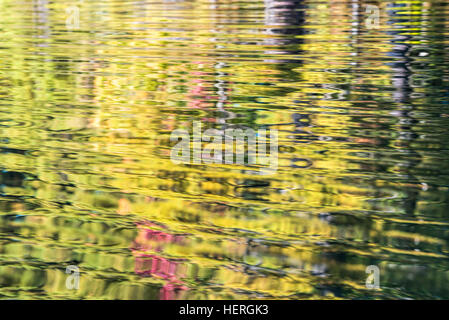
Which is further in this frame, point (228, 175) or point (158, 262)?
point (228, 175)

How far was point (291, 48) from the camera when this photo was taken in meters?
4.81

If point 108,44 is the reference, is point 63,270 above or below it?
below

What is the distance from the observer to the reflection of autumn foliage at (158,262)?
173 cm

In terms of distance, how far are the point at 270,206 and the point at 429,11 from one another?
5.28m

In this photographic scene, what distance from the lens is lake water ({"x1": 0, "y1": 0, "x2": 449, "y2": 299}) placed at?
1.80 m

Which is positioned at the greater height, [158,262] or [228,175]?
[228,175]

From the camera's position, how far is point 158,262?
1.86 m

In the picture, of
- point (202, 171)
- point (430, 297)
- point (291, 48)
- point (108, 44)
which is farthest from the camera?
point (108, 44)

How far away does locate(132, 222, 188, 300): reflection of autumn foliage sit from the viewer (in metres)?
1.73

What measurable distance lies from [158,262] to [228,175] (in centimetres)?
67

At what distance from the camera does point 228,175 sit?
2457 millimetres

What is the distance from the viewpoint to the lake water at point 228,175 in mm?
1799
